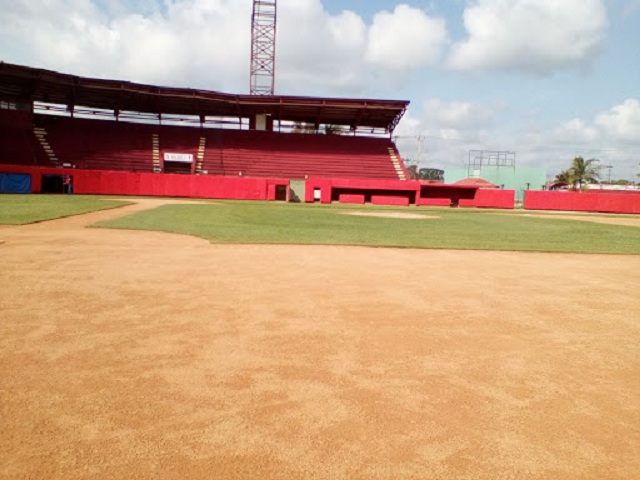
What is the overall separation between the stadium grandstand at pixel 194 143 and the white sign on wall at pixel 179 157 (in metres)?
0.11

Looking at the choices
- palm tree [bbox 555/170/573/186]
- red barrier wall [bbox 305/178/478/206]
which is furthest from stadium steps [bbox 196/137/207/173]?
palm tree [bbox 555/170/573/186]

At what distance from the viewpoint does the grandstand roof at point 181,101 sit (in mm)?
37500

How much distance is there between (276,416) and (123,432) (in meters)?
0.92

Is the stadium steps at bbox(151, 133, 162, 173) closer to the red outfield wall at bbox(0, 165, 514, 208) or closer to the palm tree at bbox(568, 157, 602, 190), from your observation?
the red outfield wall at bbox(0, 165, 514, 208)

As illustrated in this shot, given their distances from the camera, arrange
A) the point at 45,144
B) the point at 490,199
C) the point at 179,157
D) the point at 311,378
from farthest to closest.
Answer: the point at 490,199 < the point at 179,157 < the point at 45,144 < the point at 311,378

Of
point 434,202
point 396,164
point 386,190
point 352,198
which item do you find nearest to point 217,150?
point 352,198

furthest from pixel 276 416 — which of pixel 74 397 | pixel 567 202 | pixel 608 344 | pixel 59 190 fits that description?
pixel 567 202

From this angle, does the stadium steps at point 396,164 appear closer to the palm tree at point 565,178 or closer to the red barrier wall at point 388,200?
the red barrier wall at point 388,200

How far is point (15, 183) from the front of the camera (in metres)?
→ 32.7

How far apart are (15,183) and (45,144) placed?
24.4ft

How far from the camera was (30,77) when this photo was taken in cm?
3566

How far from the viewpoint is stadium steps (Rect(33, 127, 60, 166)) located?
3766 centimetres

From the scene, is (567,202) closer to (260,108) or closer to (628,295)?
(260,108)

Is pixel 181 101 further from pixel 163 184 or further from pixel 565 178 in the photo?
pixel 565 178
